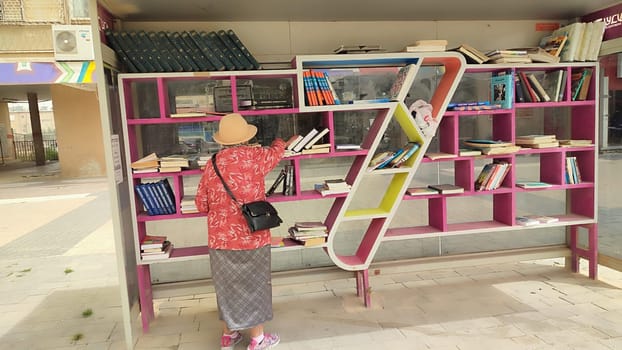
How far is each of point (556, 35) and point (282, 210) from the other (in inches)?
125

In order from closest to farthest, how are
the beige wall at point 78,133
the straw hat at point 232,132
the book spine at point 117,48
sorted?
the straw hat at point 232,132, the book spine at point 117,48, the beige wall at point 78,133

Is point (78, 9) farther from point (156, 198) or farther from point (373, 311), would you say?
point (373, 311)

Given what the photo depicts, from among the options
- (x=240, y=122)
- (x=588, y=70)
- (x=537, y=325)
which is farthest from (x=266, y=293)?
(x=588, y=70)

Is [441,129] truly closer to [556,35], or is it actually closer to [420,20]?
[420,20]

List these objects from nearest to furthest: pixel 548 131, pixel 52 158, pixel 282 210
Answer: pixel 282 210
pixel 548 131
pixel 52 158

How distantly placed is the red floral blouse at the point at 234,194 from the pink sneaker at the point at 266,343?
740 millimetres

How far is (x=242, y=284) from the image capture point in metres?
2.94

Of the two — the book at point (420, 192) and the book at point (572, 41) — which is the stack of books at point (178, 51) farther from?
the book at point (572, 41)

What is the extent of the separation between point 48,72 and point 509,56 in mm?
12717

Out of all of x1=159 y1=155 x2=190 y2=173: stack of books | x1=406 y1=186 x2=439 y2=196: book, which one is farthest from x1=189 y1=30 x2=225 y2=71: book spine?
x1=406 y1=186 x2=439 y2=196: book

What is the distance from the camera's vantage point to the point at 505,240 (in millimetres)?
4738

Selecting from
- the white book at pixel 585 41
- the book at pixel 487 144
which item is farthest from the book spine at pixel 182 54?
the white book at pixel 585 41

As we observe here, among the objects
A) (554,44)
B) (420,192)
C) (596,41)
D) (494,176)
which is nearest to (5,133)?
(420,192)

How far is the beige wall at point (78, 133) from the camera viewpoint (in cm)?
1445
